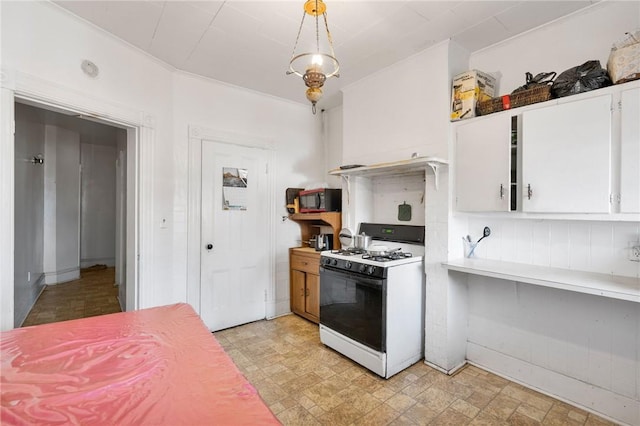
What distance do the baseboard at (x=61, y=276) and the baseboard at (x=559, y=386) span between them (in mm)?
6640

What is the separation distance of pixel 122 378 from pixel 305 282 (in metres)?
2.68

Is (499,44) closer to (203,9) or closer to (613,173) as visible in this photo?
(613,173)

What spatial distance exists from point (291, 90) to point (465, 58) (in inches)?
75.3

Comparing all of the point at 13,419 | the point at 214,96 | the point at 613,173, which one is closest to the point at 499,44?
the point at 613,173

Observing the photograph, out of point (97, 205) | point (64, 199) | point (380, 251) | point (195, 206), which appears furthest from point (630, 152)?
point (97, 205)

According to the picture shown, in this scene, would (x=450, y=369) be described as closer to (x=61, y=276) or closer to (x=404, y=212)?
(x=404, y=212)

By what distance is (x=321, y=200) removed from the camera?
3.60 metres

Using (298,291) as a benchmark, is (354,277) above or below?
above

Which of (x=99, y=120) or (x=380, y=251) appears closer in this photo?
(x=99, y=120)

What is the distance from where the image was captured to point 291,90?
3.62 m

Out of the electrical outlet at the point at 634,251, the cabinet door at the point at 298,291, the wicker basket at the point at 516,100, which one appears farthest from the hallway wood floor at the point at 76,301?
the electrical outlet at the point at 634,251

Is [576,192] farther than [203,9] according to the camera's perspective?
No

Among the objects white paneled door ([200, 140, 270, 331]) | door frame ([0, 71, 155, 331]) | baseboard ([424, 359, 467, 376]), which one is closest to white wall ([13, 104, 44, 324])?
door frame ([0, 71, 155, 331])

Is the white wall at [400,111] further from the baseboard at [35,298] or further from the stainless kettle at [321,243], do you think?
the baseboard at [35,298]
